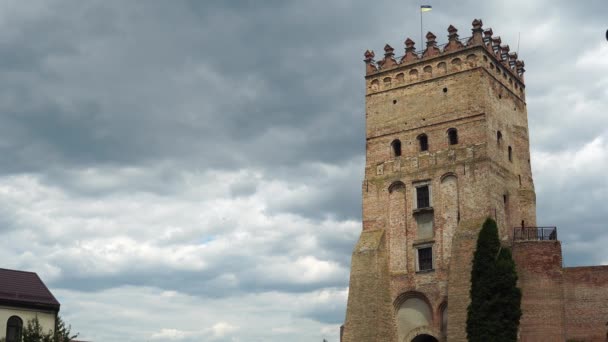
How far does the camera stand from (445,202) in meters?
45.0

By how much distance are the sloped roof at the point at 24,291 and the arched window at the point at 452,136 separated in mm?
23583

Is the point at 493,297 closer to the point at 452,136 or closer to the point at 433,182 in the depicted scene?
the point at 433,182

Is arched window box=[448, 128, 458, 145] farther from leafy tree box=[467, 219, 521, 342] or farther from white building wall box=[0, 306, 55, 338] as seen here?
white building wall box=[0, 306, 55, 338]

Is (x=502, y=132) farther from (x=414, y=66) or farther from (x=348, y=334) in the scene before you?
(x=348, y=334)

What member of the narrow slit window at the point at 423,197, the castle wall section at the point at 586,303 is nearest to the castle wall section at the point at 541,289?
the castle wall section at the point at 586,303

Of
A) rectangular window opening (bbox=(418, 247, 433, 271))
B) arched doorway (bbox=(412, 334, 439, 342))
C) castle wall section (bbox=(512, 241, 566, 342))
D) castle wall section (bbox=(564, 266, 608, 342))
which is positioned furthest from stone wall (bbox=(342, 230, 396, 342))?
castle wall section (bbox=(564, 266, 608, 342))

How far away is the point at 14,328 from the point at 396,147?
23.4 metres

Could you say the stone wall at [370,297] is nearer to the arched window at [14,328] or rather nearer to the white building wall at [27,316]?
the white building wall at [27,316]

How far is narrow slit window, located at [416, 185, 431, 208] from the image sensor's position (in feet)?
150

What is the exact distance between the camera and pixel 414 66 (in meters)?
48.9

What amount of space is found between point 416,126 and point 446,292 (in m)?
10.1

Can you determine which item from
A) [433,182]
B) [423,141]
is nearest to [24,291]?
[433,182]

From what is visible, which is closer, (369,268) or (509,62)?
(369,268)

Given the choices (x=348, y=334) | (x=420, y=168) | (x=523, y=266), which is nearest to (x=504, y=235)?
(x=523, y=266)
